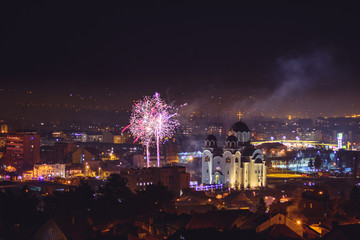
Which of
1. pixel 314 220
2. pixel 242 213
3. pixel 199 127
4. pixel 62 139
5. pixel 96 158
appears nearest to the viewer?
pixel 242 213

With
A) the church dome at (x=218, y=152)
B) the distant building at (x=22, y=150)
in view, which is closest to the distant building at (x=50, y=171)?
the distant building at (x=22, y=150)

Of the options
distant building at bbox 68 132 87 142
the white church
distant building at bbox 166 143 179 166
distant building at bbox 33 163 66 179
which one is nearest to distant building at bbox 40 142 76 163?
distant building at bbox 33 163 66 179

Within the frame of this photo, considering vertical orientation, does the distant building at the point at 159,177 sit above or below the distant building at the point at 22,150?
below

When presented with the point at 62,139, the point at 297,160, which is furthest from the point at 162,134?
the point at 62,139

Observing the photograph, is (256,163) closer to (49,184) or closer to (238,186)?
(238,186)

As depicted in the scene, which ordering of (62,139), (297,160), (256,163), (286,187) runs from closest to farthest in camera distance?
(286,187), (256,163), (297,160), (62,139)

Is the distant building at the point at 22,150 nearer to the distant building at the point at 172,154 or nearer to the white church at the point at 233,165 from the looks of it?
the distant building at the point at 172,154
